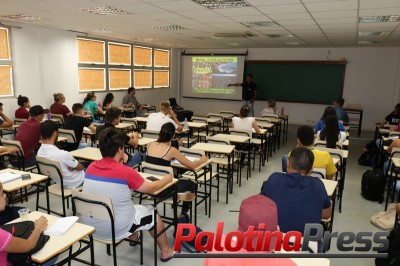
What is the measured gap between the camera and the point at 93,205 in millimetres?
2289

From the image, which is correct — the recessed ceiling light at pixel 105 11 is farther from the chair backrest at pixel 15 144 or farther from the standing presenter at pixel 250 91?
the standing presenter at pixel 250 91

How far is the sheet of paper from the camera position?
75.1 inches

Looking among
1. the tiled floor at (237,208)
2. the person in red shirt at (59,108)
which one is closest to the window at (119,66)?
the person in red shirt at (59,108)

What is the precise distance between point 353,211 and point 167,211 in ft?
8.52

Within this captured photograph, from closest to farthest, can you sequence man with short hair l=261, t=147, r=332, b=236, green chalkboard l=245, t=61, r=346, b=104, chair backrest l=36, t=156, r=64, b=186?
man with short hair l=261, t=147, r=332, b=236
chair backrest l=36, t=156, r=64, b=186
green chalkboard l=245, t=61, r=346, b=104

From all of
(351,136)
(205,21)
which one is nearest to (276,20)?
(205,21)

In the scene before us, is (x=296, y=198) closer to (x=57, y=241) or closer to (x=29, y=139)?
(x=57, y=241)

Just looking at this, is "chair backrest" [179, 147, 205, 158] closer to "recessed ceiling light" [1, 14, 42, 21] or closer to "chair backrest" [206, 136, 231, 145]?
"chair backrest" [206, 136, 231, 145]

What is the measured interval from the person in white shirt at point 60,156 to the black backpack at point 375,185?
163 inches

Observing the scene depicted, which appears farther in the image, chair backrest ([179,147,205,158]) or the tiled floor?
chair backrest ([179,147,205,158])

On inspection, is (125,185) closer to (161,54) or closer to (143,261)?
(143,261)

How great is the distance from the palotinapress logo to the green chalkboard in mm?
11093

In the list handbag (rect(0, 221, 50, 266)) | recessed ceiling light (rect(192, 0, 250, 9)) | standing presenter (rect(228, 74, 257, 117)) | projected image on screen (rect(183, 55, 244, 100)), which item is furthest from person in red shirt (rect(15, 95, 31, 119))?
projected image on screen (rect(183, 55, 244, 100))

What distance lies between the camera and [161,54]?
481 inches
